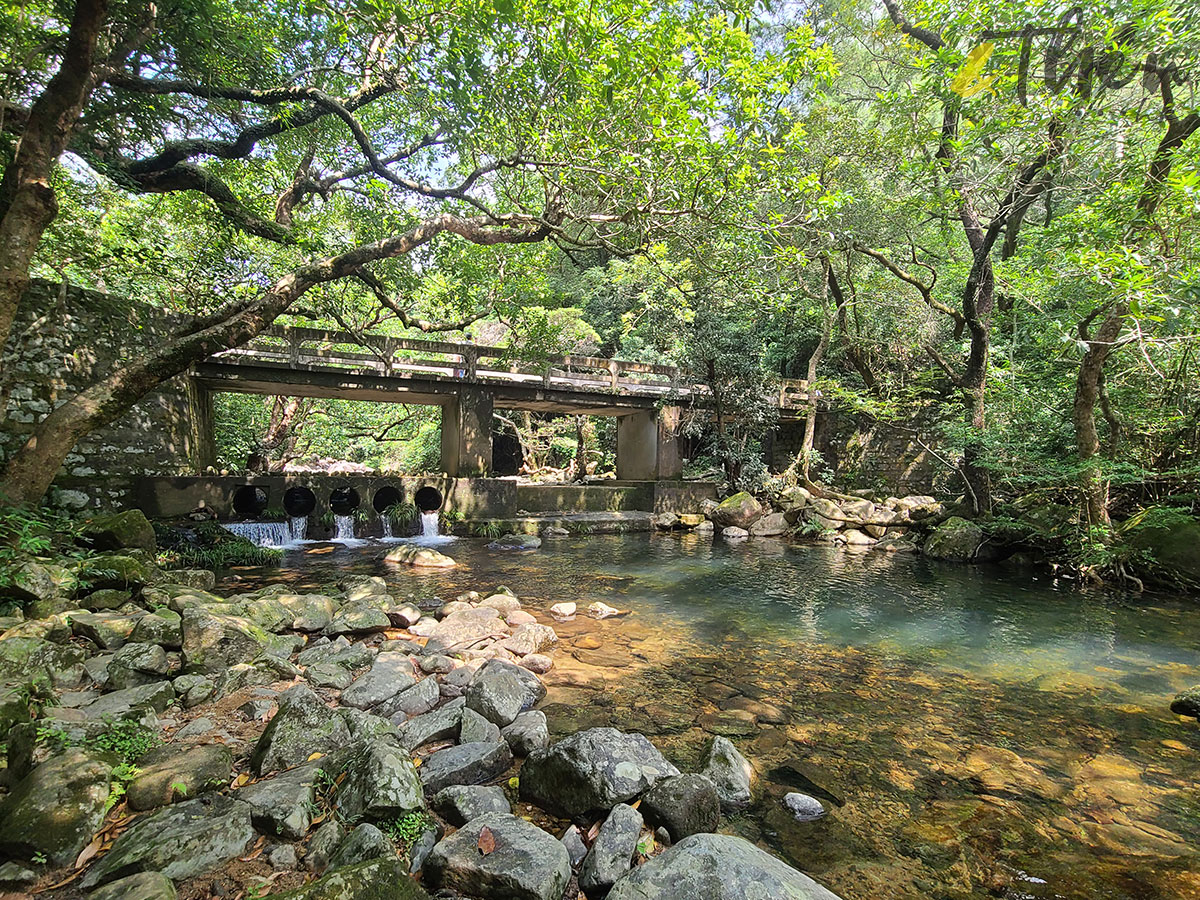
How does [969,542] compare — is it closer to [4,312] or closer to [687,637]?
[687,637]

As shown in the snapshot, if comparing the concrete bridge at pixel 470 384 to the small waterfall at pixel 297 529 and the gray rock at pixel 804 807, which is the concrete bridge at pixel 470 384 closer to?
the small waterfall at pixel 297 529

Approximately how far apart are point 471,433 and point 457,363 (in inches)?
75.4

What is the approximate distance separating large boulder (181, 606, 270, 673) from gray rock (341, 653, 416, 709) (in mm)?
947

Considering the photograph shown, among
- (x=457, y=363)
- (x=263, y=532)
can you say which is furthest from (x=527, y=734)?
(x=457, y=363)

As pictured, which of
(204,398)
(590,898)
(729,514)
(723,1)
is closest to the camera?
(590,898)

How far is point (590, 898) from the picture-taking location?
2246 millimetres

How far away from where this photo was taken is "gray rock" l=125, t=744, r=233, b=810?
2.42 m

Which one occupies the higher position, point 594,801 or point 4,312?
point 4,312

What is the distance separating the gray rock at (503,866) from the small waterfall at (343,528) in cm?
1111

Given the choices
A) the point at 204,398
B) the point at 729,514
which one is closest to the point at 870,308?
the point at 729,514

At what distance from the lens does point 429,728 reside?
3402 mm

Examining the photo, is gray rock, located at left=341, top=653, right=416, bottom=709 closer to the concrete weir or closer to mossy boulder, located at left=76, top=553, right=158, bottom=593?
mossy boulder, located at left=76, top=553, right=158, bottom=593

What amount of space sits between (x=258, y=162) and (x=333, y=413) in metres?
11.8

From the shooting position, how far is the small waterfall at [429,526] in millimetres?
12906
